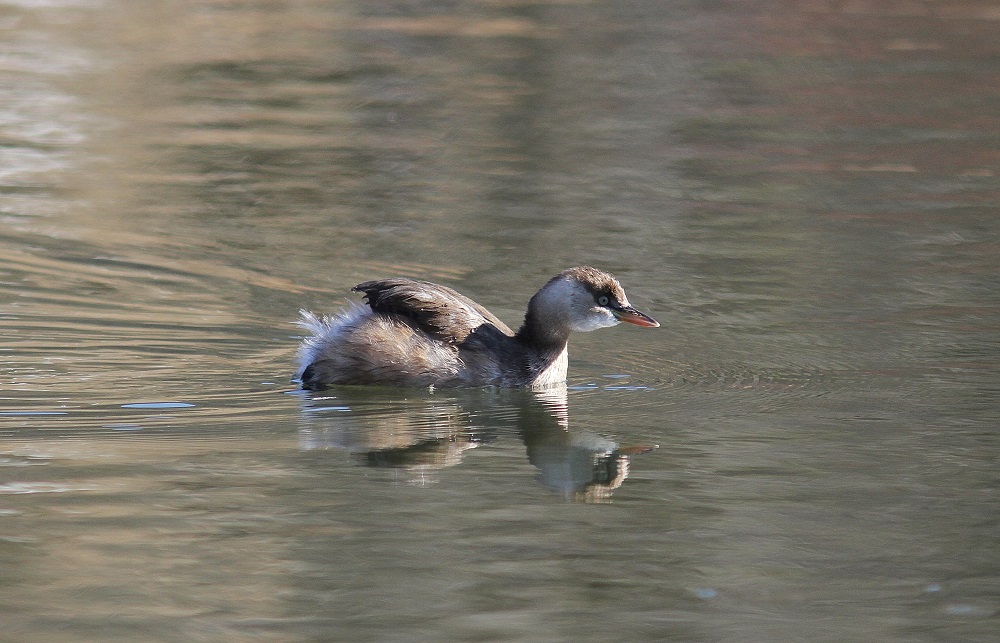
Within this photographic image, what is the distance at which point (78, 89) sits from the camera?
20125 millimetres

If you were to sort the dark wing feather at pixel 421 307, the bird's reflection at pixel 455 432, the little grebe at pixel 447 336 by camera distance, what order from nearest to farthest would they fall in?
the bird's reflection at pixel 455 432
the little grebe at pixel 447 336
the dark wing feather at pixel 421 307

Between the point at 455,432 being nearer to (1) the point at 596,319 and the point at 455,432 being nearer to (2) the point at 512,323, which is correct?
(1) the point at 596,319

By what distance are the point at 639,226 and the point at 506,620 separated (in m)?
8.15

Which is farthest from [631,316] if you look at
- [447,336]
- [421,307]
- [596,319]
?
[421,307]

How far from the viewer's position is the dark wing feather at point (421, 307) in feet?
29.0

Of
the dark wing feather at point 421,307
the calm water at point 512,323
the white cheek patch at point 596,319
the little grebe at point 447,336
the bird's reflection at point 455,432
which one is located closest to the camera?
the calm water at point 512,323

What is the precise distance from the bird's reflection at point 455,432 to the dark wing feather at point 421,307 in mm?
353

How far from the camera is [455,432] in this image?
25.5 ft

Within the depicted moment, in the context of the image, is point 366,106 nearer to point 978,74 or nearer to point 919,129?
point 919,129

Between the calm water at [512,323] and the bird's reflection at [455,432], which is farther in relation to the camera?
the bird's reflection at [455,432]

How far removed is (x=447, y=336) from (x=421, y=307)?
0.71ft

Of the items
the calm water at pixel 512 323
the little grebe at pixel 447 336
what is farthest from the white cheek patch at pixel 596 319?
the calm water at pixel 512 323

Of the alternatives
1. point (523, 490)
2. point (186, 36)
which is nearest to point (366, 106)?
point (186, 36)

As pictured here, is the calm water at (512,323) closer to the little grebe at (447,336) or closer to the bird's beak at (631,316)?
the little grebe at (447,336)
